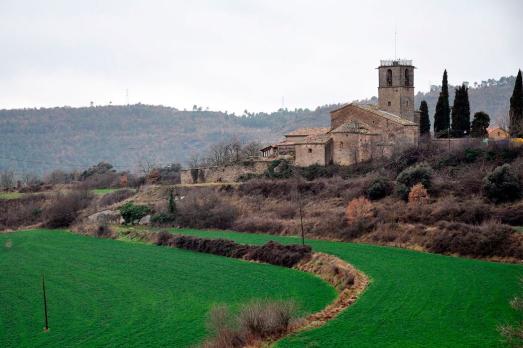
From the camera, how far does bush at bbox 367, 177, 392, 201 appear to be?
115 ft

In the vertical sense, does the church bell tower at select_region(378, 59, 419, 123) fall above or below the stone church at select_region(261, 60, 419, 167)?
above

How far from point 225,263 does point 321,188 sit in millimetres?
12390

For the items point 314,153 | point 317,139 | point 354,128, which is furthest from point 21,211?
point 354,128

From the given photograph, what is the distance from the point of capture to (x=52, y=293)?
24.1 meters

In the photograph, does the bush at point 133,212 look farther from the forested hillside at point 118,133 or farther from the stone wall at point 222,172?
the forested hillside at point 118,133

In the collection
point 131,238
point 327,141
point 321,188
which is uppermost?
point 327,141

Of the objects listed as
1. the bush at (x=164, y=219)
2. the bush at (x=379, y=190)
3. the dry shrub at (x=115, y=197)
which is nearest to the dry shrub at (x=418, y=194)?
the bush at (x=379, y=190)

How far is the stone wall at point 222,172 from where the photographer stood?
45625 mm

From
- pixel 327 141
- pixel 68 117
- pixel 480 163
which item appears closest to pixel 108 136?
pixel 68 117

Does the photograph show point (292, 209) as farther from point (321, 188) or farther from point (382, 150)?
point (382, 150)

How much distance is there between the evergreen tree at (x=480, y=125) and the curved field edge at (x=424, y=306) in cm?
1747

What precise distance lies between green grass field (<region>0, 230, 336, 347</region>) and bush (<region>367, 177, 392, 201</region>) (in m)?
9.26

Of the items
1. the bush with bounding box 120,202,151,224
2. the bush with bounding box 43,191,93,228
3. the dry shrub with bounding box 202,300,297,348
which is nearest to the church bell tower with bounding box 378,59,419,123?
the bush with bounding box 120,202,151,224

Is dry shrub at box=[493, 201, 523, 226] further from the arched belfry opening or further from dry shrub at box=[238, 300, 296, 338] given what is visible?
the arched belfry opening
